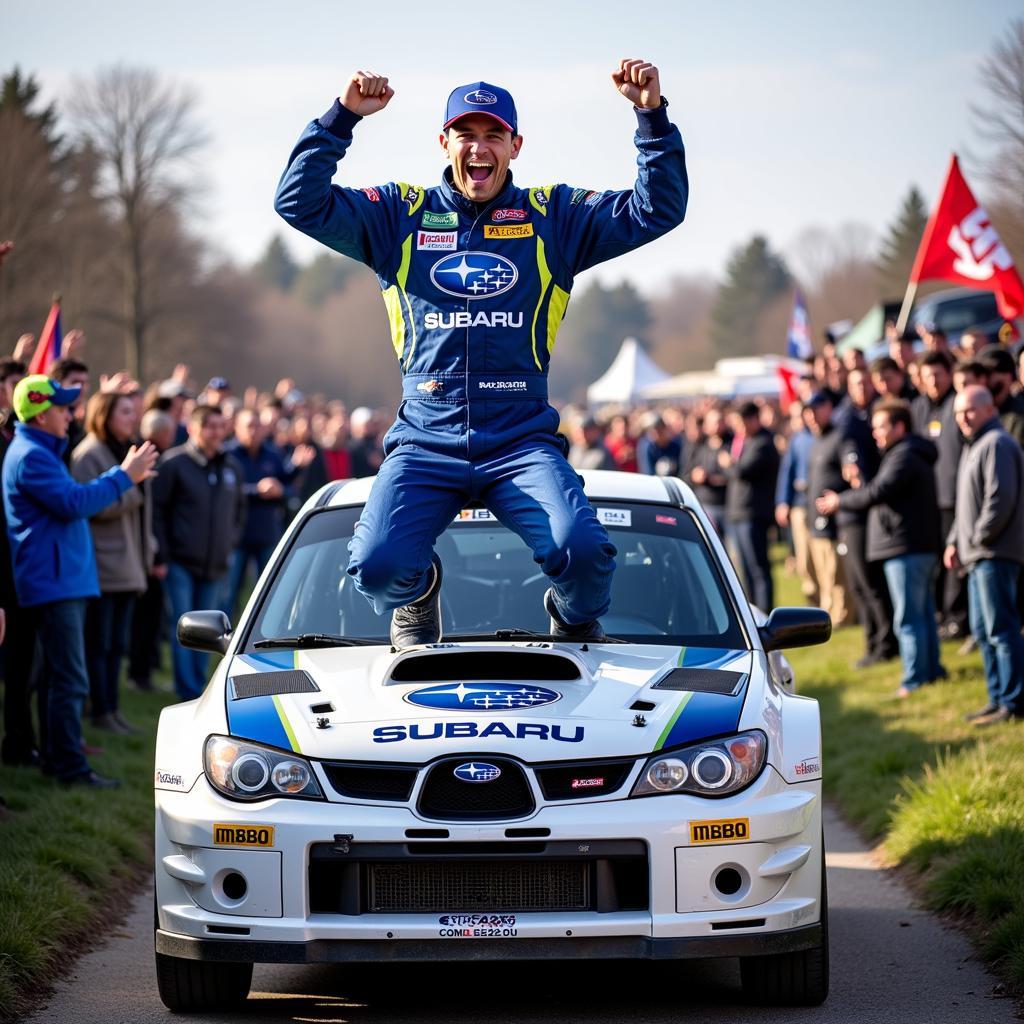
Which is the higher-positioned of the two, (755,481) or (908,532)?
(755,481)

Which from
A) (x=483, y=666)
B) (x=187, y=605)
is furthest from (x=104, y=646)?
(x=483, y=666)

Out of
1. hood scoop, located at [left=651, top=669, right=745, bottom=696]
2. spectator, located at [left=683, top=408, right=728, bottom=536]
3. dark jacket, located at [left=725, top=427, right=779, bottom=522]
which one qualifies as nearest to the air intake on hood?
hood scoop, located at [left=651, top=669, right=745, bottom=696]

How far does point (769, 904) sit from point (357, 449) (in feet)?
57.0

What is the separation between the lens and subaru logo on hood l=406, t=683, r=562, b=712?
5023 millimetres

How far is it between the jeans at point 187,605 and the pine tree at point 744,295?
107423 mm

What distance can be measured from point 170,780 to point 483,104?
2546mm

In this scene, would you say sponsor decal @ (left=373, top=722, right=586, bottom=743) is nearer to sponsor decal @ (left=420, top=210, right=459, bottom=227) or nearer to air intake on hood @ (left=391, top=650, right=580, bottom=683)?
air intake on hood @ (left=391, top=650, right=580, bottom=683)

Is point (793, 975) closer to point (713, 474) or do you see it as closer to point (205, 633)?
point (205, 633)

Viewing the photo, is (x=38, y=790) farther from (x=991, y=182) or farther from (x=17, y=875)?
(x=991, y=182)

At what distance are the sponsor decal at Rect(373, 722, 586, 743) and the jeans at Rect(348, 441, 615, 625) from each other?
2.46ft

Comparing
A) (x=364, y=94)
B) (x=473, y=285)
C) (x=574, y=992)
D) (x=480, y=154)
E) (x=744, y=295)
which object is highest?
(x=744, y=295)

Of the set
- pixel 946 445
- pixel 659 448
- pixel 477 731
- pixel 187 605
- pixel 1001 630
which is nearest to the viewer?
pixel 477 731

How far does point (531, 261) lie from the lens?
5.81 meters

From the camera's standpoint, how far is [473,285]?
575 centimetres
